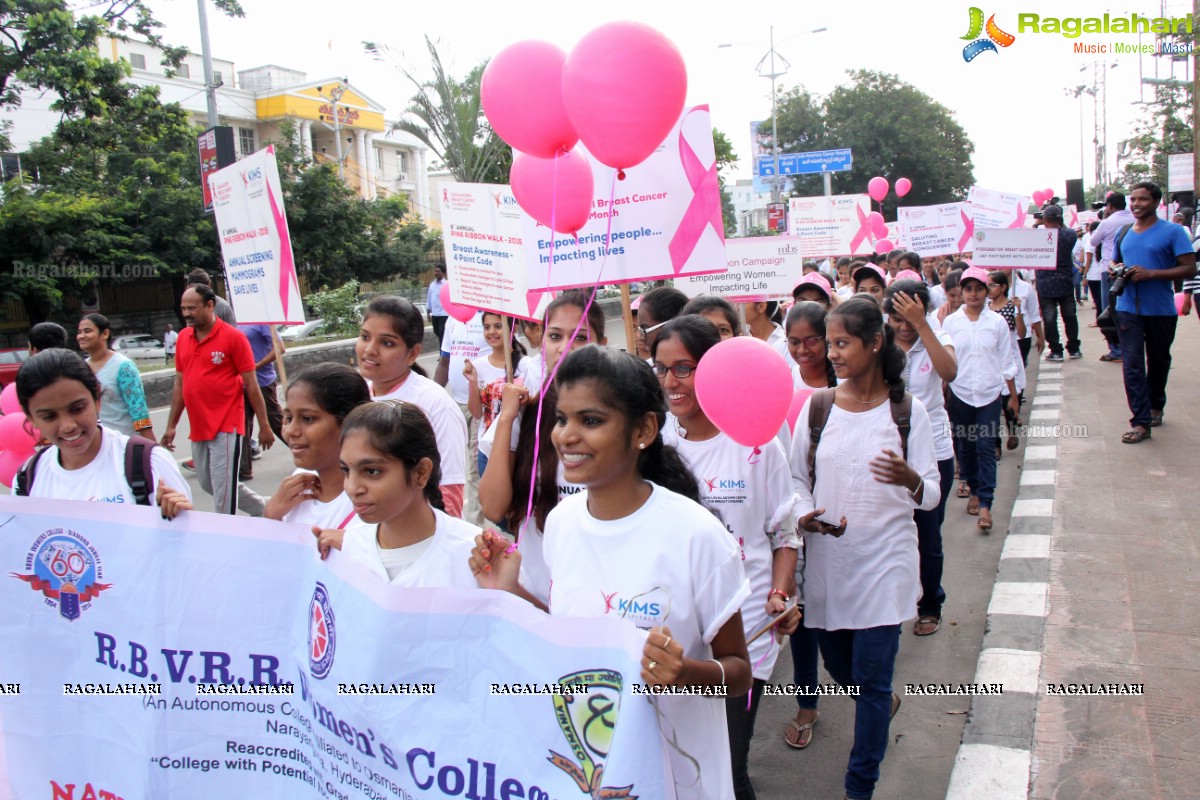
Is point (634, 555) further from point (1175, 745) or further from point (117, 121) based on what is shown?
point (117, 121)

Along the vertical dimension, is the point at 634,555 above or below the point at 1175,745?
above

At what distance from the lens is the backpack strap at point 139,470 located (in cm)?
302

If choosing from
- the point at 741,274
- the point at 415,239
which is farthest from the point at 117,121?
the point at 741,274

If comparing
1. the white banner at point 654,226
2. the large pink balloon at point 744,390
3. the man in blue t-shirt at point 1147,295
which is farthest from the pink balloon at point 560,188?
the man in blue t-shirt at point 1147,295

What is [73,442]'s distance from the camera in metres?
3.07

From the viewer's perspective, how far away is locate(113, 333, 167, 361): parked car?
2358 cm

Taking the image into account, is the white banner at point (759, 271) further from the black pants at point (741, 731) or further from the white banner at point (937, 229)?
the white banner at point (937, 229)

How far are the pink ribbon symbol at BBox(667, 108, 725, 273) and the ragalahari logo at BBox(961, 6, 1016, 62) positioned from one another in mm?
15107

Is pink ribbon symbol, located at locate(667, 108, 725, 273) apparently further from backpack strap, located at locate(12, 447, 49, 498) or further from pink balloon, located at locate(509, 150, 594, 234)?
backpack strap, located at locate(12, 447, 49, 498)

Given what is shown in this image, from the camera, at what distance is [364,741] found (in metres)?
2.14

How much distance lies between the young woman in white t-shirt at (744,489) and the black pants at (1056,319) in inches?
399

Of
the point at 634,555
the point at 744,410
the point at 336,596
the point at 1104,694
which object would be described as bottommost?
the point at 1104,694

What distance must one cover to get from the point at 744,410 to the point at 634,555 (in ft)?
2.47

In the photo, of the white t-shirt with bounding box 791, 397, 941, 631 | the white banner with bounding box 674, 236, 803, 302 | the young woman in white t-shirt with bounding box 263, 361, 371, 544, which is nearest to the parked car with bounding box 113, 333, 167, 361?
the white banner with bounding box 674, 236, 803, 302
